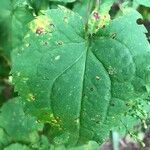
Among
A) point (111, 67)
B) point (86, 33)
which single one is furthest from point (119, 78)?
point (86, 33)

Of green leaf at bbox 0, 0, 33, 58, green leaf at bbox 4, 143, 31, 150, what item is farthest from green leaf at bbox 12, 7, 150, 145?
green leaf at bbox 4, 143, 31, 150

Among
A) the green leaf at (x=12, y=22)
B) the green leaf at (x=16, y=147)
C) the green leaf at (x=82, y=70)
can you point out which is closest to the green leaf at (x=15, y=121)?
the green leaf at (x=16, y=147)

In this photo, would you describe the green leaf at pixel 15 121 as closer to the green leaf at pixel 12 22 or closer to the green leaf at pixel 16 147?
the green leaf at pixel 16 147

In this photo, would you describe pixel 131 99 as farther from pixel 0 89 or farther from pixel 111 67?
pixel 0 89

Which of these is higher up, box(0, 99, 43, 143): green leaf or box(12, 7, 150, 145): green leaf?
box(12, 7, 150, 145): green leaf

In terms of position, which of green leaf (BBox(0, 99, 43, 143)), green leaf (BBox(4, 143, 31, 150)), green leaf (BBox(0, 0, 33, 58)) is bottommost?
green leaf (BBox(4, 143, 31, 150))

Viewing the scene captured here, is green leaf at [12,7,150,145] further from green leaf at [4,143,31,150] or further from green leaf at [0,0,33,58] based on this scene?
green leaf at [4,143,31,150]

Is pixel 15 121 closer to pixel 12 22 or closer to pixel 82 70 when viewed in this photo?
pixel 12 22
